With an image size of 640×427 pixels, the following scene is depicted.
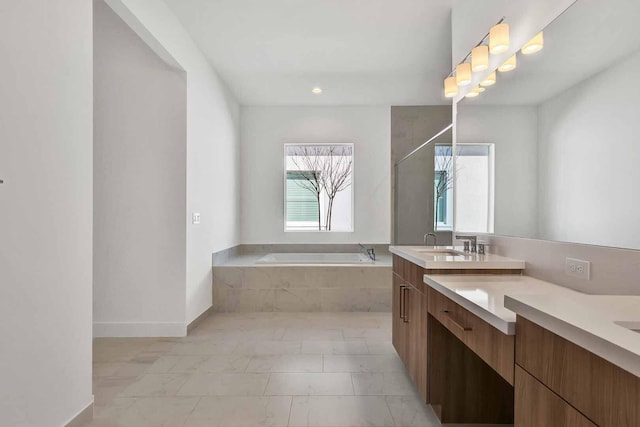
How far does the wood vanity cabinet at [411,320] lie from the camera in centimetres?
198

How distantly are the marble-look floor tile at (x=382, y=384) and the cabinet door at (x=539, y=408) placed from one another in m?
1.32

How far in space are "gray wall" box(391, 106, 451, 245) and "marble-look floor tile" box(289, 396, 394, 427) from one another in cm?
307

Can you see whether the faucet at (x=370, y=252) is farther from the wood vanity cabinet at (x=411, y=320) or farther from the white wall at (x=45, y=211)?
the white wall at (x=45, y=211)

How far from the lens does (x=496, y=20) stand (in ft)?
7.43

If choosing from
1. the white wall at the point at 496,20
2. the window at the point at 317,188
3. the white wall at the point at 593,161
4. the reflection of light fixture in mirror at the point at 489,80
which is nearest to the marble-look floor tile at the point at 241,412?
the white wall at the point at 593,161

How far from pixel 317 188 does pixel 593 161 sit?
4119 mm

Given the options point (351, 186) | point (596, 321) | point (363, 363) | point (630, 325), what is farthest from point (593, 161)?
point (351, 186)

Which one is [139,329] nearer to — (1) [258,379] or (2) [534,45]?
(1) [258,379]

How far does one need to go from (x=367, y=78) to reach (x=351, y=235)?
7.03 ft

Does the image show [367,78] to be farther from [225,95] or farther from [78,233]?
[78,233]

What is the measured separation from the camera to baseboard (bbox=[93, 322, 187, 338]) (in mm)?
3250

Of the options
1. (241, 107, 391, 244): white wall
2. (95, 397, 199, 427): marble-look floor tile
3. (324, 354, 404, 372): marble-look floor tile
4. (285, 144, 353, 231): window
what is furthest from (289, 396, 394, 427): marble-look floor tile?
(285, 144, 353, 231): window

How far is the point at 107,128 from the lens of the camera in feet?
10.6

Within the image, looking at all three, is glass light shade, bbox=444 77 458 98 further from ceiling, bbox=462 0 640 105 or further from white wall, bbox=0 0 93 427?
white wall, bbox=0 0 93 427
